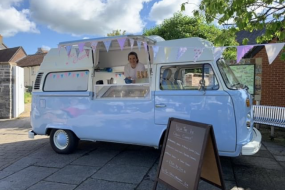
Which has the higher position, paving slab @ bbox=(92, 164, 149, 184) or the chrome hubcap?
the chrome hubcap

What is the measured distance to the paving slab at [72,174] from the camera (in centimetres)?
438

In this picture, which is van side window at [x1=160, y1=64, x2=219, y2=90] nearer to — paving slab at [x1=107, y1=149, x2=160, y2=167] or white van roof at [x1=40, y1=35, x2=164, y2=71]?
white van roof at [x1=40, y1=35, x2=164, y2=71]

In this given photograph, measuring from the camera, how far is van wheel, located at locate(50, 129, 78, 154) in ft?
19.1

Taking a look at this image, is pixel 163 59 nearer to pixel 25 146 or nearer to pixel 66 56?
pixel 66 56

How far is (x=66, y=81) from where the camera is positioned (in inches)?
234

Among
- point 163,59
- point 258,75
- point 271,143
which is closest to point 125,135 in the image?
point 163,59

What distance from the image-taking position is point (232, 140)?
4270mm

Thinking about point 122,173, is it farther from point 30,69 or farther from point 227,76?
point 30,69

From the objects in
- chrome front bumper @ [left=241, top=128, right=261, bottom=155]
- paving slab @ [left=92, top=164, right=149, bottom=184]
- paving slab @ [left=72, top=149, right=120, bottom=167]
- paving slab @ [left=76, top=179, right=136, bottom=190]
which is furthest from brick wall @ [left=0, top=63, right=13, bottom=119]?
chrome front bumper @ [left=241, top=128, right=261, bottom=155]

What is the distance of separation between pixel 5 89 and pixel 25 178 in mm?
7890

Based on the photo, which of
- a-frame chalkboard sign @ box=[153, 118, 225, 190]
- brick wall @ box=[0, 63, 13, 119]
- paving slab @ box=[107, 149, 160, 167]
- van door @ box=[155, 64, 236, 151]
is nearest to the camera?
a-frame chalkboard sign @ box=[153, 118, 225, 190]

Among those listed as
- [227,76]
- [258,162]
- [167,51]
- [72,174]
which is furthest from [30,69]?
[258,162]

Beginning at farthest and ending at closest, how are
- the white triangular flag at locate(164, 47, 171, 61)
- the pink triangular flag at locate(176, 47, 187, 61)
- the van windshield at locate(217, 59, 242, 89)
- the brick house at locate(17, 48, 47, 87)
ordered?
1. the brick house at locate(17, 48, 47, 87)
2. the white triangular flag at locate(164, 47, 171, 61)
3. the pink triangular flag at locate(176, 47, 187, 61)
4. the van windshield at locate(217, 59, 242, 89)

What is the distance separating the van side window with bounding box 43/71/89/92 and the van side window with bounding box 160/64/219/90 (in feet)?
6.20
